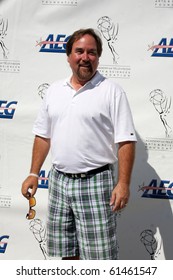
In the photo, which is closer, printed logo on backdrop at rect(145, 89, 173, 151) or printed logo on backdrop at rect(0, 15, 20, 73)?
printed logo on backdrop at rect(145, 89, 173, 151)

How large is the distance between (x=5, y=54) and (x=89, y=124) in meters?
0.99

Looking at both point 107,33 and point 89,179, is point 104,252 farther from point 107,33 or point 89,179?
point 107,33

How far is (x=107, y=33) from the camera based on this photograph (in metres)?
2.68

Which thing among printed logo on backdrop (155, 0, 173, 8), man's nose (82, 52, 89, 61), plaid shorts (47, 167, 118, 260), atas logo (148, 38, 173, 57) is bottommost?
plaid shorts (47, 167, 118, 260)

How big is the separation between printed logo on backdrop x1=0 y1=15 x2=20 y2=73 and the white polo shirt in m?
0.69

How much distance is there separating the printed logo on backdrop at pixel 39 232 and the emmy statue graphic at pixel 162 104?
1013 mm

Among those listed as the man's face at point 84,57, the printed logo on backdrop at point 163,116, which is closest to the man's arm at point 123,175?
the man's face at point 84,57

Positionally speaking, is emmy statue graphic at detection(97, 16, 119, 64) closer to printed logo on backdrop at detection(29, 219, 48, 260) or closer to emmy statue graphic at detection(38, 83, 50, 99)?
emmy statue graphic at detection(38, 83, 50, 99)

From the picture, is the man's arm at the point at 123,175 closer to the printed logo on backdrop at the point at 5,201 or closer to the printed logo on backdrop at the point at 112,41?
the printed logo on backdrop at the point at 112,41

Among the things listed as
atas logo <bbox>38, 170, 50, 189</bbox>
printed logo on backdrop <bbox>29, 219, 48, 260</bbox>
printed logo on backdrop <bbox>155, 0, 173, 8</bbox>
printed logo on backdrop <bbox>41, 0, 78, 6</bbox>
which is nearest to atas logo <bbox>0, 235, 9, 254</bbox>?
printed logo on backdrop <bbox>29, 219, 48, 260</bbox>

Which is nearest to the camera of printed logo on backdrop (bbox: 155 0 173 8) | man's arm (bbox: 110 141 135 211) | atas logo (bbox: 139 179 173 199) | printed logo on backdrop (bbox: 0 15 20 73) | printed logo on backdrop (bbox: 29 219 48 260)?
man's arm (bbox: 110 141 135 211)

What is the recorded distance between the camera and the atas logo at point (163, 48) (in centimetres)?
262

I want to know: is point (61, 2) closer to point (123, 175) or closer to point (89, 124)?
point (89, 124)

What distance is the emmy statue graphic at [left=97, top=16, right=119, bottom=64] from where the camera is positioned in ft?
8.78
